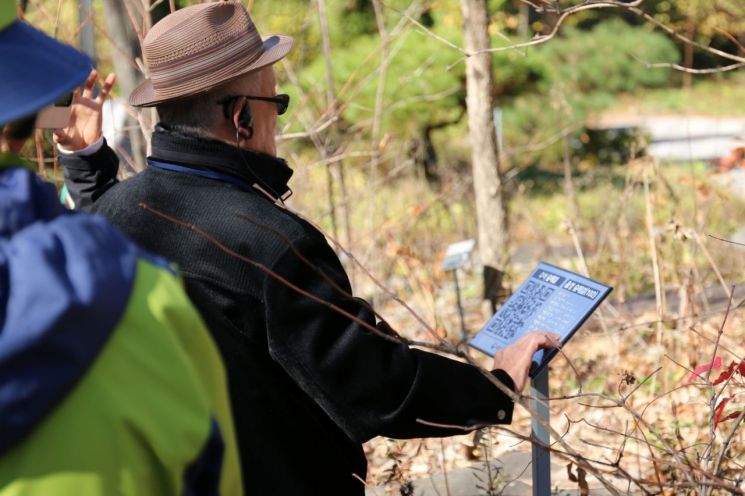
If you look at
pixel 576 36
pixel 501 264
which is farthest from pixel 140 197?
pixel 576 36

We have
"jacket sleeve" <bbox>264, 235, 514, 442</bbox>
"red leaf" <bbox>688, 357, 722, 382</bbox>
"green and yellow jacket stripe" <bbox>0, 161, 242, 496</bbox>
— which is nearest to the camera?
"green and yellow jacket stripe" <bbox>0, 161, 242, 496</bbox>

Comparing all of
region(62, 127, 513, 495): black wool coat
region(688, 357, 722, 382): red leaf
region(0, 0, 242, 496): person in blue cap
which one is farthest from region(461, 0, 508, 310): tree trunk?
region(0, 0, 242, 496): person in blue cap

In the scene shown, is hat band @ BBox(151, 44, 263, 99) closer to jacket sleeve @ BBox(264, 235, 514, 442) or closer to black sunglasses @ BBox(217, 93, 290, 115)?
Result: black sunglasses @ BBox(217, 93, 290, 115)

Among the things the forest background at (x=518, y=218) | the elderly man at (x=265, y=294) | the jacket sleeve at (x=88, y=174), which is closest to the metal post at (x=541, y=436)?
the forest background at (x=518, y=218)

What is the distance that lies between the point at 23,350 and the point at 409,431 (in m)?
1.35

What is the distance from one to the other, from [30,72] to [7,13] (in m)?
0.08

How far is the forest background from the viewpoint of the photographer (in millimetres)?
3494

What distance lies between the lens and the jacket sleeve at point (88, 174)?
340cm

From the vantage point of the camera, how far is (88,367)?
3.92 feet

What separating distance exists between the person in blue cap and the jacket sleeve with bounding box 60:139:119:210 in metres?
2.13

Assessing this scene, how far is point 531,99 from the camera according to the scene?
14.8 m

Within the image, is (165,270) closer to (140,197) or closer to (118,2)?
(140,197)

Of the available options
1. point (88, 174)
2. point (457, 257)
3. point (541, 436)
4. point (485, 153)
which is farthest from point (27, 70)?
point (485, 153)

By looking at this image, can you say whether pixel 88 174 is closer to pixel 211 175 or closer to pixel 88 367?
pixel 211 175
